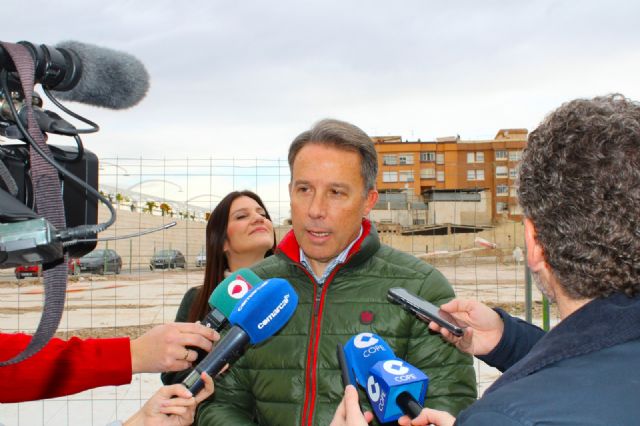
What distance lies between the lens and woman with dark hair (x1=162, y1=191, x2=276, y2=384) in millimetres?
3318

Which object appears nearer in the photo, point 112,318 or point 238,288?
point 238,288

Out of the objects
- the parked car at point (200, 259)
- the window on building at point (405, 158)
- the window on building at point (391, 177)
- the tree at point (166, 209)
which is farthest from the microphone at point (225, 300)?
the window on building at point (405, 158)

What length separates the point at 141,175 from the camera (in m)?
4.70

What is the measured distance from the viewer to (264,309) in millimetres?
1607

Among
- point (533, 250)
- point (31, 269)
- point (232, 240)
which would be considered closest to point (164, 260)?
point (232, 240)

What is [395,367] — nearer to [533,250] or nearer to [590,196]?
[533,250]

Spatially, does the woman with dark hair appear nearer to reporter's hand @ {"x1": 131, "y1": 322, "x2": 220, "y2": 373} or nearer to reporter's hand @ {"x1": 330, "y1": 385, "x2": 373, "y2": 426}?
reporter's hand @ {"x1": 131, "y1": 322, "x2": 220, "y2": 373}

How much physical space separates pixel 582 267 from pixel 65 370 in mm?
1434

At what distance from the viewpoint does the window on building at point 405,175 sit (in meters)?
46.1

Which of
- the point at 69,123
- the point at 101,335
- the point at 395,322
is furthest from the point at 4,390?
the point at 101,335

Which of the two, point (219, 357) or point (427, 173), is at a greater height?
point (427, 173)

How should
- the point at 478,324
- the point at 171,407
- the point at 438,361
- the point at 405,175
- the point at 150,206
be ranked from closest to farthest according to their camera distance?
the point at 171,407 → the point at 478,324 → the point at 438,361 → the point at 150,206 → the point at 405,175

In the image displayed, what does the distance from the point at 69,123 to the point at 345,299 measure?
42.8 inches

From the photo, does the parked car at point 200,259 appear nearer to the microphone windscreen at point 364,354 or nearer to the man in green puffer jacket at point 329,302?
the man in green puffer jacket at point 329,302
